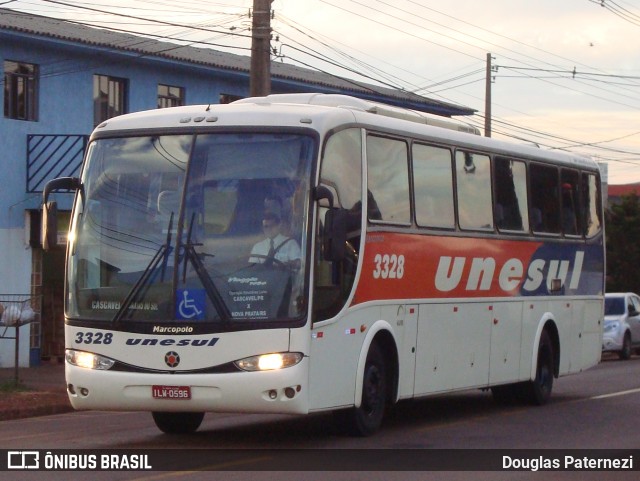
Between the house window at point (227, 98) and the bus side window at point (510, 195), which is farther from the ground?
the house window at point (227, 98)

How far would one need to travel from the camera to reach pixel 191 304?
1258cm

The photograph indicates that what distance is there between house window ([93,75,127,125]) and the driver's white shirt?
17.7 meters

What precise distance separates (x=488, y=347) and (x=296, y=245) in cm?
521

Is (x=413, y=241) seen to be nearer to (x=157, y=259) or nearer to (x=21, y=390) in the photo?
(x=157, y=259)

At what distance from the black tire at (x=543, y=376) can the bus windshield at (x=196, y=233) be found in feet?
23.3

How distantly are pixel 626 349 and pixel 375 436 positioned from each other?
2214cm

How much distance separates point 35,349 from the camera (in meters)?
28.2

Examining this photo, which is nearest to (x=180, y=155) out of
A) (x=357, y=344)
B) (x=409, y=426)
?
(x=357, y=344)

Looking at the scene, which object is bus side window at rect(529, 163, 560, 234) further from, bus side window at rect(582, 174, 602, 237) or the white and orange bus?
the white and orange bus

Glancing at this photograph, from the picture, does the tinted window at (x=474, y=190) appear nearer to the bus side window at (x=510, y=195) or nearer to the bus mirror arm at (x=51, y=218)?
the bus side window at (x=510, y=195)

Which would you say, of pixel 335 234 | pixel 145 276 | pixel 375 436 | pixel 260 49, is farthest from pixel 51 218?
pixel 260 49

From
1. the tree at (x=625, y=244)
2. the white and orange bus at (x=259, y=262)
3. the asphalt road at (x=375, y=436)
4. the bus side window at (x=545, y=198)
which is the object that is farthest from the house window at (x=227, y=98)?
the tree at (x=625, y=244)

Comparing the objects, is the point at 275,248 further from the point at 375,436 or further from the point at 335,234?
the point at 375,436

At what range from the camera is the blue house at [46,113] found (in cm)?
2747
